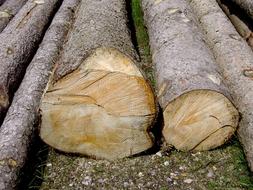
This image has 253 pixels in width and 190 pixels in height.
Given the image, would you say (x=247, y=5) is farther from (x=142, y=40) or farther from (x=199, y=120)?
(x=199, y=120)

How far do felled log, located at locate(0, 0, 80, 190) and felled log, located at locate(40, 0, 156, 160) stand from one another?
207 millimetres

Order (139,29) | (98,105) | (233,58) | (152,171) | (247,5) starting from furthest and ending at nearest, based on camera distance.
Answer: (139,29)
(247,5)
(233,58)
(152,171)
(98,105)

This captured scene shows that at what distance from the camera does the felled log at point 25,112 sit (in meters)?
3.45

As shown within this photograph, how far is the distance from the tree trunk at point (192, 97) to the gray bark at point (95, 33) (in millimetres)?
406

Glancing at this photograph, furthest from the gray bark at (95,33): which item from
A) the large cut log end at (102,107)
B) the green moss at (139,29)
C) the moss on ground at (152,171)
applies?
the moss on ground at (152,171)

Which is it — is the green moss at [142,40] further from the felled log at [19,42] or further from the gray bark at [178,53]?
the felled log at [19,42]

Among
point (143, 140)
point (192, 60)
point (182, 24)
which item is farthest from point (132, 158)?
point (182, 24)

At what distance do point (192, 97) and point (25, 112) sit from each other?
1493 millimetres

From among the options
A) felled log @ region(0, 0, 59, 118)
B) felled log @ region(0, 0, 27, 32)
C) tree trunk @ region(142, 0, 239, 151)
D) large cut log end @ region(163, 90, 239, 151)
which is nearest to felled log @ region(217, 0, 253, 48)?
tree trunk @ region(142, 0, 239, 151)

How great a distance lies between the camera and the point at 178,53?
4199 millimetres

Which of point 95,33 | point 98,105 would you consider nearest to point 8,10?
point 95,33

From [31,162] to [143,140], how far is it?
1022 mm

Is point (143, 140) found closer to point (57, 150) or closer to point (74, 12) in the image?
point (57, 150)

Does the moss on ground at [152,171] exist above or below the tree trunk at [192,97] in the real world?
below
